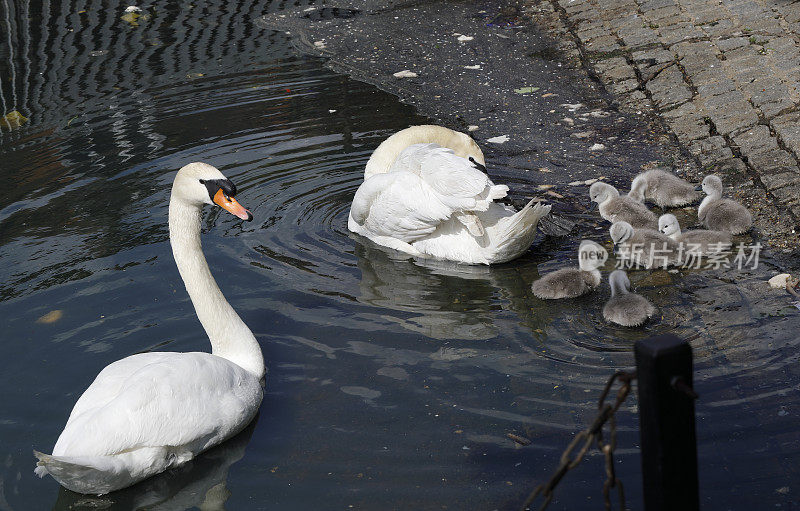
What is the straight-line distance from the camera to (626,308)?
5340 millimetres

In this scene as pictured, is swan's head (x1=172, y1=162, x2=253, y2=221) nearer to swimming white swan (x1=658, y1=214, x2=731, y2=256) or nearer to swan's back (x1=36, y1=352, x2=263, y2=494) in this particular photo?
swan's back (x1=36, y1=352, x2=263, y2=494)

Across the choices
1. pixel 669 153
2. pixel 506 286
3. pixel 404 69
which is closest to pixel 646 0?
pixel 404 69

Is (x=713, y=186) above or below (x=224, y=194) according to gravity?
below

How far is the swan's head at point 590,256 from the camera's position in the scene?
591 centimetres

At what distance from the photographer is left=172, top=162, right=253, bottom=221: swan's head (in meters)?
4.86

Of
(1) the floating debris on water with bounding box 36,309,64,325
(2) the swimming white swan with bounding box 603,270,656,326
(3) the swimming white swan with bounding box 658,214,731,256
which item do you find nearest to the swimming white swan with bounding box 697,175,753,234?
(3) the swimming white swan with bounding box 658,214,731,256

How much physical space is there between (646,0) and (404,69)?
128 inches

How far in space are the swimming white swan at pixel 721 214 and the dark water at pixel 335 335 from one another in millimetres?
415

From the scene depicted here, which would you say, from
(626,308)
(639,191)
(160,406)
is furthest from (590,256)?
(160,406)

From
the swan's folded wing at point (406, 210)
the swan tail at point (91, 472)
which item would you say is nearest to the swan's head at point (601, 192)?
the swan's folded wing at point (406, 210)

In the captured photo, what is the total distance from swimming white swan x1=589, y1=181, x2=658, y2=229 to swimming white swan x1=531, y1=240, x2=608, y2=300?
0.70 meters

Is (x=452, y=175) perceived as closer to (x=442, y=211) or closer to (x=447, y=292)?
(x=442, y=211)

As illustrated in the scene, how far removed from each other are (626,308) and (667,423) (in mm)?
2710

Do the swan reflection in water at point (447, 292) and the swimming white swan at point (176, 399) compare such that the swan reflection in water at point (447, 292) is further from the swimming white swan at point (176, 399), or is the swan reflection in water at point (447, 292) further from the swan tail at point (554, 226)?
the swimming white swan at point (176, 399)
